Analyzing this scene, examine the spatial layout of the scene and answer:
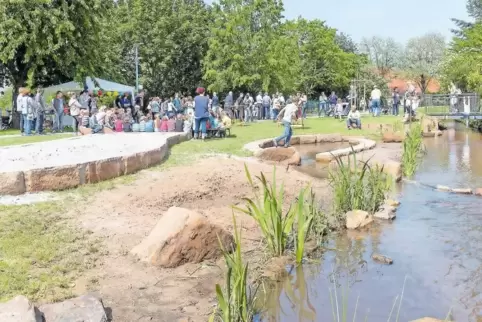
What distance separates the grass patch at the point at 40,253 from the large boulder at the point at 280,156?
686 cm

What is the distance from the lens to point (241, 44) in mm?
36469

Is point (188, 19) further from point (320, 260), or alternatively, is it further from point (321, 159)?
point (320, 260)

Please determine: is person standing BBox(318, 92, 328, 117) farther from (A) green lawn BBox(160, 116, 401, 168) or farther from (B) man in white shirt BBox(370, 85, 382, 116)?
(A) green lawn BBox(160, 116, 401, 168)

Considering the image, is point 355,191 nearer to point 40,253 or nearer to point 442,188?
point 442,188

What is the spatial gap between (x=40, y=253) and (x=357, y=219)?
163 inches

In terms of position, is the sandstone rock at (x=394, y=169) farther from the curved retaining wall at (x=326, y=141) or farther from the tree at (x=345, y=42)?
the tree at (x=345, y=42)

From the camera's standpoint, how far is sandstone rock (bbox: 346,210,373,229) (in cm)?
772

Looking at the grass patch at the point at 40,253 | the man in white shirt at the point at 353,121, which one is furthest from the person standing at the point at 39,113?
the grass patch at the point at 40,253

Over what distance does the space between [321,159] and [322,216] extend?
23.2 feet

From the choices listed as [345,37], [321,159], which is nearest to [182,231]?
[321,159]

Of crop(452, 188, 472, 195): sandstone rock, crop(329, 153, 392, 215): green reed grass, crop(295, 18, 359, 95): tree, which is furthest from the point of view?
crop(295, 18, 359, 95): tree

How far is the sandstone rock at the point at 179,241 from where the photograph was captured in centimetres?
582

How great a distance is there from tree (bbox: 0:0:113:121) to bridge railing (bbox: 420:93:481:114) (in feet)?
51.4

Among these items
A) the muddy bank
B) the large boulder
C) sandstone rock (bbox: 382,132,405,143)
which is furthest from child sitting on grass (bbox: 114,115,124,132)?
sandstone rock (bbox: 382,132,405,143)
